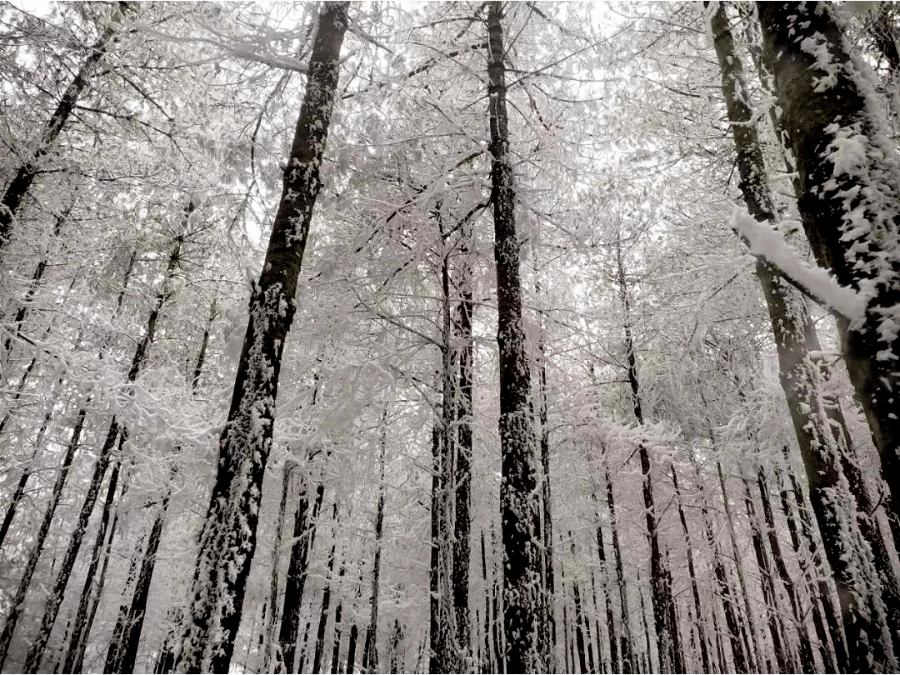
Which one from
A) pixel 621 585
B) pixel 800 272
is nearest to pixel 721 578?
pixel 621 585

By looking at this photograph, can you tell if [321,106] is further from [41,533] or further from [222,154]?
[41,533]

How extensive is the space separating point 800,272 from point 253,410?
3927mm

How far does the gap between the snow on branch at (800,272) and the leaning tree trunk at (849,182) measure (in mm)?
29

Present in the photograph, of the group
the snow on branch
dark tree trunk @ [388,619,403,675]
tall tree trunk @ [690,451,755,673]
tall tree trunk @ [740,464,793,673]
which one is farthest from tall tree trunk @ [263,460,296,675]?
dark tree trunk @ [388,619,403,675]

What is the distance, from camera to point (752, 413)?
26.3 ft

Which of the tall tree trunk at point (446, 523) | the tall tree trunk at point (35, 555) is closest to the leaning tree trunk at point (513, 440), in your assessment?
the tall tree trunk at point (446, 523)

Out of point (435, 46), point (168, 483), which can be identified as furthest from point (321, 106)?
Result: point (168, 483)

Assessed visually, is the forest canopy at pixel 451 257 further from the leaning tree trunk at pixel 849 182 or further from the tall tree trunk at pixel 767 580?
the tall tree trunk at pixel 767 580

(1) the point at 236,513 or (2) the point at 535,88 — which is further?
(2) the point at 535,88

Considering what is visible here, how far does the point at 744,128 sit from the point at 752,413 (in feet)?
14.5

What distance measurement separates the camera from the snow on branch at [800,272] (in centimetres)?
135

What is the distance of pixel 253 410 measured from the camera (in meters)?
4.17

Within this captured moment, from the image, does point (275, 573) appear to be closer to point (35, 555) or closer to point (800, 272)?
point (35, 555)

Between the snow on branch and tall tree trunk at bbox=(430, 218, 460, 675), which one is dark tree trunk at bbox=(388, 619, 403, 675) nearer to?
tall tree trunk at bbox=(430, 218, 460, 675)
